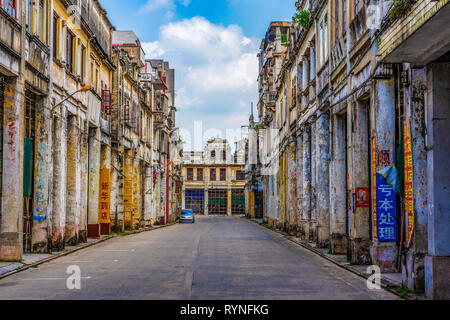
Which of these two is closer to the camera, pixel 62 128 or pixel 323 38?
pixel 62 128

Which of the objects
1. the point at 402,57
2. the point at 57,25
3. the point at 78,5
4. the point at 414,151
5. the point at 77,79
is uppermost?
the point at 78,5

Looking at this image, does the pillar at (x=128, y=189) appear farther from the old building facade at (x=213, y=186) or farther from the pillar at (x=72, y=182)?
the old building facade at (x=213, y=186)

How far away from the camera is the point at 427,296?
10961 mm

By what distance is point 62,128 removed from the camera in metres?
22.7

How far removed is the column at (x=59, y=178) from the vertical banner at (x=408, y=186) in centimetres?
1345

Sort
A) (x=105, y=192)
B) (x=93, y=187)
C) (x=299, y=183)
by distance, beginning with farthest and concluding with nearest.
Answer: (x=105, y=192) → (x=299, y=183) → (x=93, y=187)

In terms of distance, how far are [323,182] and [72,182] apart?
405 inches

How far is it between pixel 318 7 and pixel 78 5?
1033 centimetres

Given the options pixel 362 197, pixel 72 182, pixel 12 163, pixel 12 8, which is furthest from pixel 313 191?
pixel 12 8

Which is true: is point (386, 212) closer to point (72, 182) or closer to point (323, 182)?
point (323, 182)

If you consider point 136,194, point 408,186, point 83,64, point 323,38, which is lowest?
point 136,194
